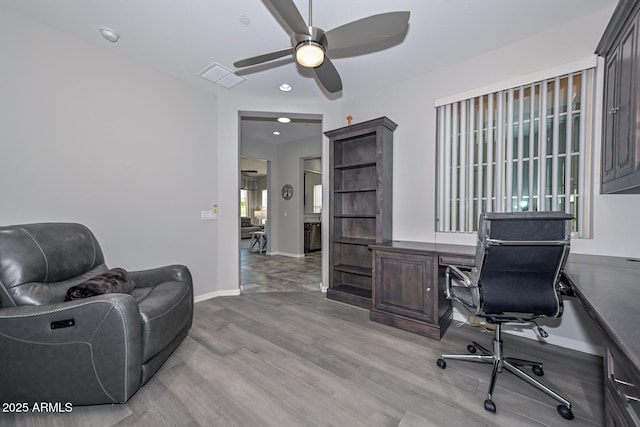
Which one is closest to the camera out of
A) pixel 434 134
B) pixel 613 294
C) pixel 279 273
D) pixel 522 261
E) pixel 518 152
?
pixel 613 294

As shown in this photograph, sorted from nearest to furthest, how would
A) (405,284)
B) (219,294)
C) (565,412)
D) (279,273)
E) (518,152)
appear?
(565,412), (518,152), (405,284), (219,294), (279,273)

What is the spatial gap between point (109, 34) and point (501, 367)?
Result: 164 inches

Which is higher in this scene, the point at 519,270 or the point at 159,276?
the point at 519,270

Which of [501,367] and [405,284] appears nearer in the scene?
[501,367]

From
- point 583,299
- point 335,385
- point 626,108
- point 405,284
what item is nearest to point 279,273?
point 405,284

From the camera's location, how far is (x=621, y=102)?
171 cm

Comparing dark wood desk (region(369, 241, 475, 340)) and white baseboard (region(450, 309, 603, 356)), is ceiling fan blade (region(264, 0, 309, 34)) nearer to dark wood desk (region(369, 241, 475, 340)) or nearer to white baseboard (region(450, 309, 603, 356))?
dark wood desk (region(369, 241, 475, 340))

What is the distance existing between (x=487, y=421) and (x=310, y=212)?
6.89m

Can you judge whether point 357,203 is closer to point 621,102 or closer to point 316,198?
point 621,102

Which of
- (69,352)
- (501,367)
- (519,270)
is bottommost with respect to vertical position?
(501,367)

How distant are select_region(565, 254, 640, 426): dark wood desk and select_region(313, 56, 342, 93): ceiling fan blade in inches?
82.6

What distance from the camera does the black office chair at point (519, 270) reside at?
1471 mm

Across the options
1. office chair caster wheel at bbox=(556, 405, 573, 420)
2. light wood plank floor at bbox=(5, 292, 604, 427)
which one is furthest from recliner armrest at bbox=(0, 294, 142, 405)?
office chair caster wheel at bbox=(556, 405, 573, 420)

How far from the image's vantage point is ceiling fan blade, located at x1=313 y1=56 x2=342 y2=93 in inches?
80.2
